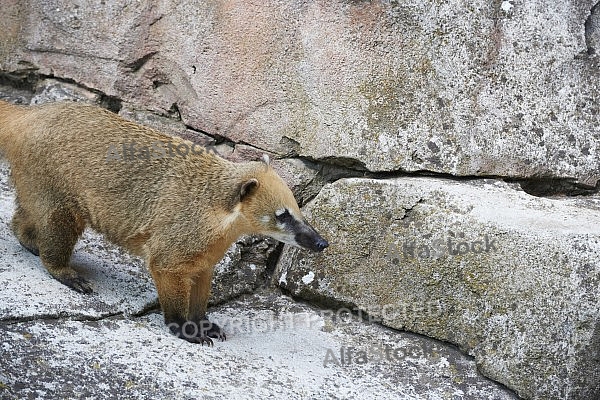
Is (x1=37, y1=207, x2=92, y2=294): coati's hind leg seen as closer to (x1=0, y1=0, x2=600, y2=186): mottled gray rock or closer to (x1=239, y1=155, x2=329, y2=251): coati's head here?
(x1=239, y1=155, x2=329, y2=251): coati's head

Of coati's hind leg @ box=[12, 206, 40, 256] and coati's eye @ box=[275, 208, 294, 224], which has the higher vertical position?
coati's eye @ box=[275, 208, 294, 224]

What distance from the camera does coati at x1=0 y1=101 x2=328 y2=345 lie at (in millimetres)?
4664

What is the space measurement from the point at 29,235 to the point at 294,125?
177 cm

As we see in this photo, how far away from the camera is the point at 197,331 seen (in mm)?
4730

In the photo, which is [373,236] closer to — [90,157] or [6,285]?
[90,157]

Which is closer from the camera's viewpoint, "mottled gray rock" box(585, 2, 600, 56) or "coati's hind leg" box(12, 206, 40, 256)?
"coati's hind leg" box(12, 206, 40, 256)

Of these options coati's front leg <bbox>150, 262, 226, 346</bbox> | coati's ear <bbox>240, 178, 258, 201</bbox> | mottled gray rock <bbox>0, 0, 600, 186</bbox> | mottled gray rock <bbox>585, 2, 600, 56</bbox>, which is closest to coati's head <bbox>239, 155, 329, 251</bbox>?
coati's ear <bbox>240, 178, 258, 201</bbox>

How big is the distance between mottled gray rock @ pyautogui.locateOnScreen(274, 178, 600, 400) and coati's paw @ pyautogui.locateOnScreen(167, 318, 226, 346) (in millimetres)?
711

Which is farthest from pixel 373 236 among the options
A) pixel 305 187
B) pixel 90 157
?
pixel 90 157

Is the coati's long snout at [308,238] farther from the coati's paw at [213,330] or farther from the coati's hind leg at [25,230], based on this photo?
the coati's hind leg at [25,230]

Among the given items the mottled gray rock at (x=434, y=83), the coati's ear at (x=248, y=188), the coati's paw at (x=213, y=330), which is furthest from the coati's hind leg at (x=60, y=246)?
the mottled gray rock at (x=434, y=83)

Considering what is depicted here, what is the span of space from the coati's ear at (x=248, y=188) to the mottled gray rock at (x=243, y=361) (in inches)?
32.5

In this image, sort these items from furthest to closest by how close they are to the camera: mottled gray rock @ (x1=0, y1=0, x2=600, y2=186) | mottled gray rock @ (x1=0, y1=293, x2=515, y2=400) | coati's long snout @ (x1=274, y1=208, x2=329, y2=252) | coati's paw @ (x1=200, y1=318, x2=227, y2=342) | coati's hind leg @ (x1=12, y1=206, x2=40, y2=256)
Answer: mottled gray rock @ (x1=0, y1=0, x2=600, y2=186)
coati's hind leg @ (x1=12, y1=206, x2=40, y2=256)
coati's paw @ (x1=200, y1=318, x2=227, y2=342)
coati's long snout @ (x1=274, y1=208, x2=329, y2=252)
mottled gray rock @ (x1=0, y1=293, x2=515, y2=400)

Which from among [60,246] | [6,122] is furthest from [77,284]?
[6,122]
